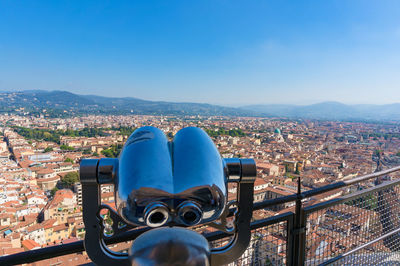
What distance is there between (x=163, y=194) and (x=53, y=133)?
3872 centimetres

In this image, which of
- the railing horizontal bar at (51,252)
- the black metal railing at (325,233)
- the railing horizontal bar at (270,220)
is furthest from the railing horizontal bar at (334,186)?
the railing horizontal bar at (51,252)

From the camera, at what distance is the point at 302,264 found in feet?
3.54

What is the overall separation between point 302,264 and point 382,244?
0.84 m

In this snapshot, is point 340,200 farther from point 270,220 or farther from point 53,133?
point 53,133

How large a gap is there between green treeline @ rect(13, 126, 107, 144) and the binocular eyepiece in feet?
115

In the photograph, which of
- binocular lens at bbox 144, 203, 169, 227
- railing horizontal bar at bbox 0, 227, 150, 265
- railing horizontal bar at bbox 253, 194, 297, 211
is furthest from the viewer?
railing horizontal bar at bbox 253, 194, 297, 211

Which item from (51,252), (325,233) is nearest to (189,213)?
(51,252)

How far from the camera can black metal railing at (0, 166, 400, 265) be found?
2.89 feet

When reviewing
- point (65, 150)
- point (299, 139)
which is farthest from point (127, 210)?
point (299, 139)

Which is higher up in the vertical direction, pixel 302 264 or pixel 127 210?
pixel 127 210

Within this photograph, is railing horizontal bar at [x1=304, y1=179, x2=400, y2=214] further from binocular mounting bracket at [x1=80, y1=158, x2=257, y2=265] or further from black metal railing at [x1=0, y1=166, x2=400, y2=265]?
binocular mounting bracket at [x1=80, y1=158, x2=257, y2=265]

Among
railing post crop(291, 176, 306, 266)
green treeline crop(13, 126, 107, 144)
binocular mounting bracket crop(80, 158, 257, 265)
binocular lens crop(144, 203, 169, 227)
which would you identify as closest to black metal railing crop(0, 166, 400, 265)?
railing post crop(291, 176, 306, 266)

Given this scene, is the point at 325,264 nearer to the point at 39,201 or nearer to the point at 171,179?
the point at 171,179

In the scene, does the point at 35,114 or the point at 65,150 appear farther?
the point at 35,114
